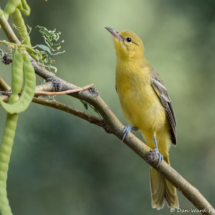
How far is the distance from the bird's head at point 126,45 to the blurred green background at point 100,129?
0.47m

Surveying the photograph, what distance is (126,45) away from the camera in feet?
4.40

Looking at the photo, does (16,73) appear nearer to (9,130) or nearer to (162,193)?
(9,130)

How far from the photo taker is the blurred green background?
5.45 ft

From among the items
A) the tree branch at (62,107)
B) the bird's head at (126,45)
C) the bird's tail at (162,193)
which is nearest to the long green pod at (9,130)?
the tree branch at (62,107)

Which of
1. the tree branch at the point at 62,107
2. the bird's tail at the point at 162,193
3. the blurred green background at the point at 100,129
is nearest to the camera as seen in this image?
the tree branch at the point at 62,107

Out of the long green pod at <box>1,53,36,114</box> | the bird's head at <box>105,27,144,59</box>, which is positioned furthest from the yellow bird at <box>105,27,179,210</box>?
the long green pod at <box>1,53,36,114</box>

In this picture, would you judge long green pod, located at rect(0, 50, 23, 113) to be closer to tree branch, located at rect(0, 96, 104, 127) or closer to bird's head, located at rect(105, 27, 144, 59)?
tree branch, located at rect(0, 96, 104, 127)

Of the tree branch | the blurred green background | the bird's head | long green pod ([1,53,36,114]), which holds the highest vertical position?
long green pod ([1,53,36,114])

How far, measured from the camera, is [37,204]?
1635 millimetres

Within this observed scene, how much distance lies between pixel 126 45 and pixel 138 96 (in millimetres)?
265

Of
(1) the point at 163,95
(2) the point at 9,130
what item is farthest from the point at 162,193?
(2) the point at 9,130

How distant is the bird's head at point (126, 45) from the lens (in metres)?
1.33

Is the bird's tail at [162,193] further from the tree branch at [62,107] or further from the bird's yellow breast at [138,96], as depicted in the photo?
the tree branch at [62,107]

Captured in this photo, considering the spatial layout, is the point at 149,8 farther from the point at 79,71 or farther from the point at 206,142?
the point at 206,142
